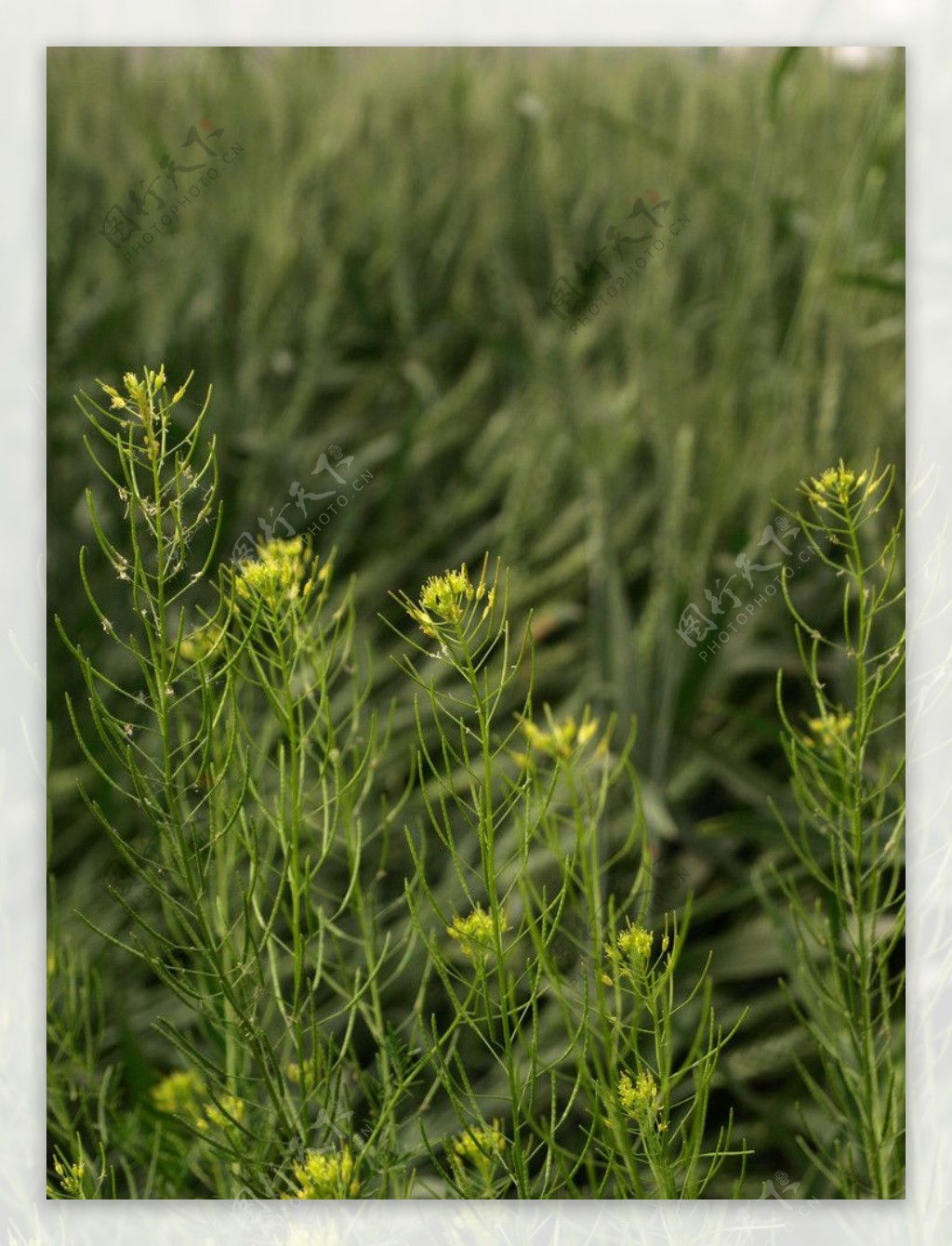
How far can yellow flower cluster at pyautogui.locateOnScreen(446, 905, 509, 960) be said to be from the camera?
32.6 inches

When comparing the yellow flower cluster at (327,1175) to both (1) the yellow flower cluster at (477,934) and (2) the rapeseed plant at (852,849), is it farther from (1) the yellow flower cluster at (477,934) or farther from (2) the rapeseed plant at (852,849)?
(2) the rapeseed plant at (852,849)

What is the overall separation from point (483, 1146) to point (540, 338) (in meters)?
0.53

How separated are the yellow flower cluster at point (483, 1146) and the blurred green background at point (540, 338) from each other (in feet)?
0.53

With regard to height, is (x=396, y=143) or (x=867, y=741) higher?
(x=396, y=143)

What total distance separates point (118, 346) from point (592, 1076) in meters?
0.57

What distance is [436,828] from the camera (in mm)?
829

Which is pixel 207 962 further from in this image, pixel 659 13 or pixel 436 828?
pixel 659 13

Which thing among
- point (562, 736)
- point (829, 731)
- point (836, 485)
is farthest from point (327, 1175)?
point (836, 485)

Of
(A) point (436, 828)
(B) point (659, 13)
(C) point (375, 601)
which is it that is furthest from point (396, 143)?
(A) point (436, 828)

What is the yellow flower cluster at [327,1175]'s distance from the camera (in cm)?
84

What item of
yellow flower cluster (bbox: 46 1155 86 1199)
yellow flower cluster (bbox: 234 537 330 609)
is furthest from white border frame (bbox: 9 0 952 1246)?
yellow flower cluster (bbox: 234 537 330 609)

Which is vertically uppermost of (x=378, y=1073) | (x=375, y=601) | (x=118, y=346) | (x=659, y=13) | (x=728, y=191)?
(x=659, y=13)

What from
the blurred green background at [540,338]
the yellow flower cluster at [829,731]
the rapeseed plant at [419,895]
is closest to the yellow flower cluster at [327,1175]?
the rapeseed plant at [419,895]

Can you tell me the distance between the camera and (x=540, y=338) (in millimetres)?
906
